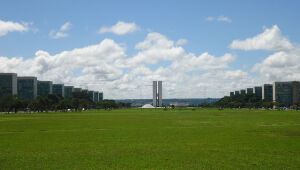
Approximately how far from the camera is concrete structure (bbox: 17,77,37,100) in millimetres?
189250

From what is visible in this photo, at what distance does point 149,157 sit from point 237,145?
8435mm

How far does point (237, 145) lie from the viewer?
24.0m

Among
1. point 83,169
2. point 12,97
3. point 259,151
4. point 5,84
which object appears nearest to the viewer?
point 83,169

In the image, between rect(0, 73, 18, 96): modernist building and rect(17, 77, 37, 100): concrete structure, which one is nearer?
rect(0, 73, 18, 96): modernist building

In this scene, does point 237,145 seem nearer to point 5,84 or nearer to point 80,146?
point 80,146

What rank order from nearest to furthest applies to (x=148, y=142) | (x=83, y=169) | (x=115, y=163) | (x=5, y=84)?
(x=83, y=169), (x=115, y=163), (x=148, y=142), (x=5, y=84)

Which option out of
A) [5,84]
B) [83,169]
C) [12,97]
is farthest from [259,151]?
[5,84]

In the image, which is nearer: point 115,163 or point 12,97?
point 115,163

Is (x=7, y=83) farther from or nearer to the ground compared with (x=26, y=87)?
farther from the ground

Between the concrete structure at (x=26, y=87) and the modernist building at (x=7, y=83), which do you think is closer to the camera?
the modernist building at (x=7, y=83)

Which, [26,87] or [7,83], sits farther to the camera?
[26,87]

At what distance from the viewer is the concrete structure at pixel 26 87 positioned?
189 metres

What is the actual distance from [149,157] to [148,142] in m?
6.51

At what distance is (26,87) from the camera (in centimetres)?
19012
